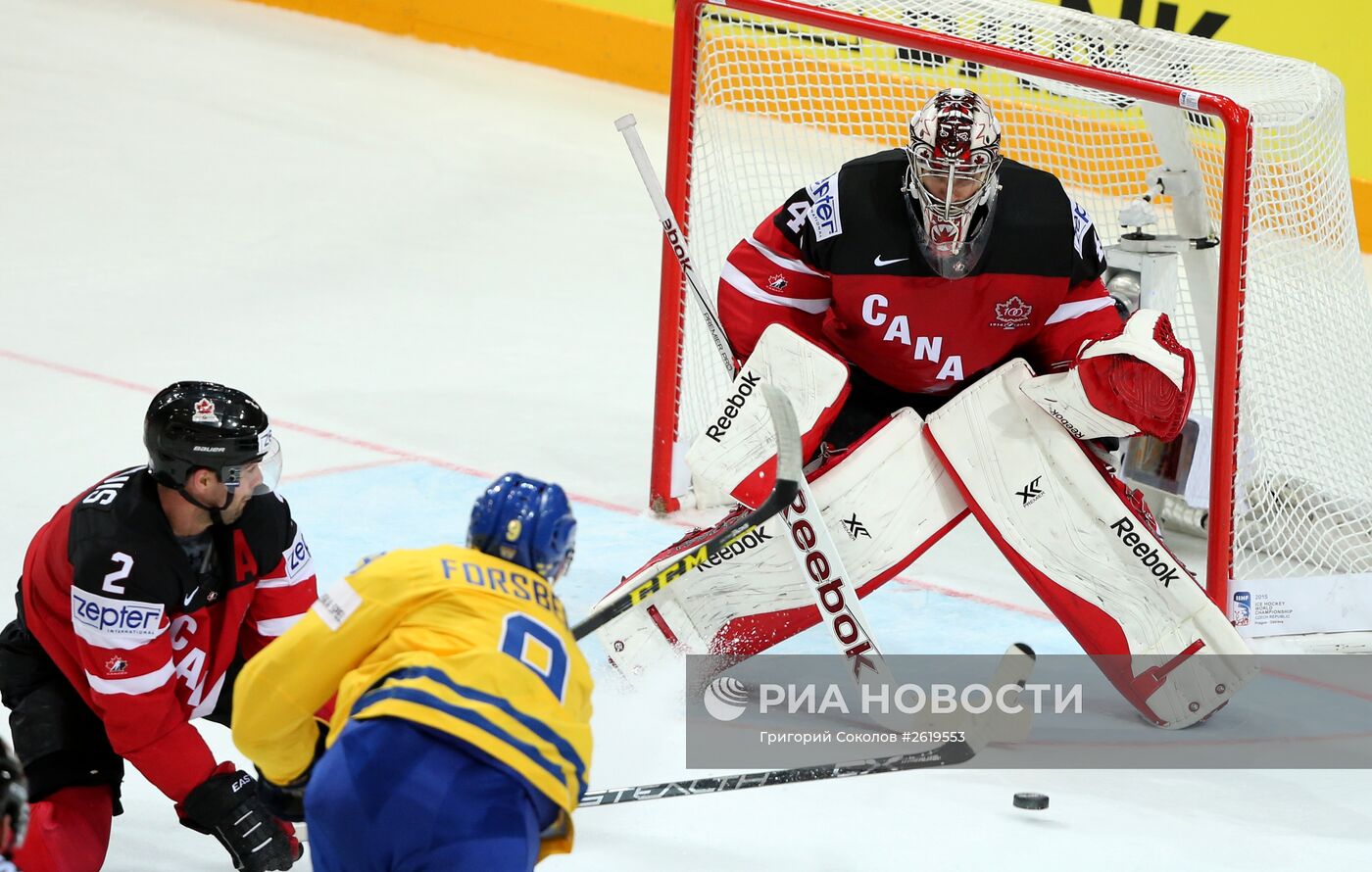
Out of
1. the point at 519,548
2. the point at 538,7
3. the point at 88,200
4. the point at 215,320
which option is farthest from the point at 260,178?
the point at 519,548

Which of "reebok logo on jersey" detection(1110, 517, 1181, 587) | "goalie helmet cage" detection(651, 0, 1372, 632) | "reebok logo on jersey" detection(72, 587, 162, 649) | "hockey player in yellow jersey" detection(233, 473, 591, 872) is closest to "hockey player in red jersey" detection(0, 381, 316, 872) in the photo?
"reebok logo on jersey" detection(72, 587, 162, 649)

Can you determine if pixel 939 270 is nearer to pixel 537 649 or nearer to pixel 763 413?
pixel 763 413

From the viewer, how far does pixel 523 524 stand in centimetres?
227

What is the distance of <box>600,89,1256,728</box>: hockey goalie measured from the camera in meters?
3.66

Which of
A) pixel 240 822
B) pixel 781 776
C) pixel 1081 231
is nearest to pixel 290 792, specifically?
pixel 240 822

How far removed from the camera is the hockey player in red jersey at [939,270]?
3570 millimetres

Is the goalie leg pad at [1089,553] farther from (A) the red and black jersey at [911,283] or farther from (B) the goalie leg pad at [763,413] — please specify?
(B) the goalie leg pad at [763,413]

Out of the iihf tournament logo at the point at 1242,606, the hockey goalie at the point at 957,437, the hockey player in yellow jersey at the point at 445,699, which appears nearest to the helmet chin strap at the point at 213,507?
the hockey player in yellow jersey at the point at 445,699

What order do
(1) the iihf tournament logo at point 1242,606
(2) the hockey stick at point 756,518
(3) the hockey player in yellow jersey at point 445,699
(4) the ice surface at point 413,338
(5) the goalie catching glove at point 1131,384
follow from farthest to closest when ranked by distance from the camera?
(1) the iihf tournament logo at point 1242,606 < (5) the goalie catching glove at point 1131,384 < (4) the ice surface at point 413,338 < (2) the hockey stick at point 756,518 < (3) the hockey player in yellow jersey at point 445,699

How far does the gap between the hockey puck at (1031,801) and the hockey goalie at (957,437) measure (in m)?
0.49

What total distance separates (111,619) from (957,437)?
1.75 metres

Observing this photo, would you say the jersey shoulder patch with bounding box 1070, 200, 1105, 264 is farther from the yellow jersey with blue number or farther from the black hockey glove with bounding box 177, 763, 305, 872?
the black hockey glove with bounding box 177, 763, 305, 872

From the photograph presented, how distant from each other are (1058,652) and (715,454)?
0.96 meters

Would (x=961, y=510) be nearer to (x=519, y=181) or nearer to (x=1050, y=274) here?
(x=1050, y=274)
